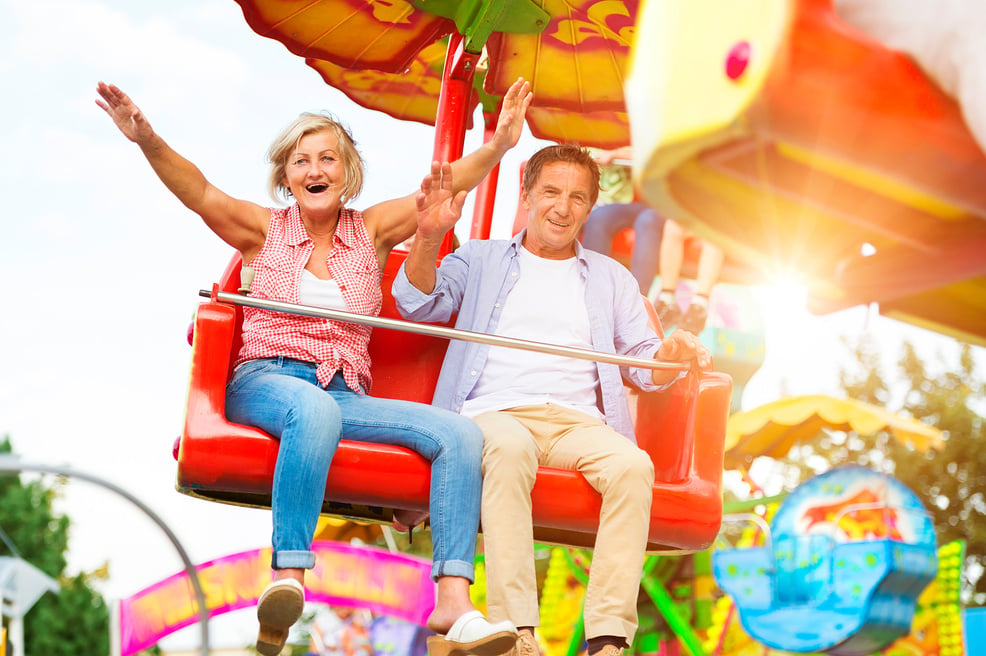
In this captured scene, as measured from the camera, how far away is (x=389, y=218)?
2557mm

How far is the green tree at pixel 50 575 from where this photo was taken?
16688 millimetres

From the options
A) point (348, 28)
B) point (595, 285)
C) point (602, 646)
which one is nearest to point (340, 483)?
point (602, 646)

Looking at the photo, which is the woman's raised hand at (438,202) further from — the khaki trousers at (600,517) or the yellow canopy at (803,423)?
Answer: the yellow canopy at (803,423)

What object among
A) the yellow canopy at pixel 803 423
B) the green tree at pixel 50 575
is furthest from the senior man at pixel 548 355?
the green tree at pixel 50 575

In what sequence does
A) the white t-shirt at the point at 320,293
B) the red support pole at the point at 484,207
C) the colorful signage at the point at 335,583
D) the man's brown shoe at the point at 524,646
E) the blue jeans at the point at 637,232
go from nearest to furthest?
the man's brown shoe at the point at 524,646, the white t-shirt at the point at 320,293, the red support pole at the point at 484,207, the colorful signage at the point at 335,583, the blue jeans at the point at 637,232

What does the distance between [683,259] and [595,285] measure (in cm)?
475

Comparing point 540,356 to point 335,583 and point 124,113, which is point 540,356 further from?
point 335,583

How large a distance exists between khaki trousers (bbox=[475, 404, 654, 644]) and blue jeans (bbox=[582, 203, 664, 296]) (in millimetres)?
4847

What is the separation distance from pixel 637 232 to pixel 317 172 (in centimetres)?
495

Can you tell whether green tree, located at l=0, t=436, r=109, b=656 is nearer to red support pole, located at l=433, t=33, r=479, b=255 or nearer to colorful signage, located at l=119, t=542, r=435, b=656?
colorful signage, located at l=119, t=542, r=435, b=656

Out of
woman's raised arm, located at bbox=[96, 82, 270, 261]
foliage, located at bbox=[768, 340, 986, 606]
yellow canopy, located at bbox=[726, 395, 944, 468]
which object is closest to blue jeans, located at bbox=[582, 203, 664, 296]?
yellow canopy, located at bbox=[726, 395, 944, 468]

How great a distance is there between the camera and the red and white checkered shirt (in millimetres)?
2379

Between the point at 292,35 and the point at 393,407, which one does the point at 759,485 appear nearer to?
the point at 292,35

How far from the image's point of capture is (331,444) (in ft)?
7.05
